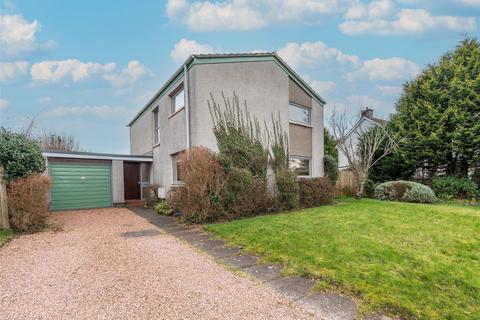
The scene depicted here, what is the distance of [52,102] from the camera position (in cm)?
1842

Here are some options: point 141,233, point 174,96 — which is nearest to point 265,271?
point 141,233

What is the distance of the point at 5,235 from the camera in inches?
273

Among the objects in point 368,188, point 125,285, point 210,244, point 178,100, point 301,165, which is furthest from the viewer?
point 368,188

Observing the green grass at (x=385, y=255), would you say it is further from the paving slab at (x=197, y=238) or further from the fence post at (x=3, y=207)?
the fence post at (x=3, y=207)

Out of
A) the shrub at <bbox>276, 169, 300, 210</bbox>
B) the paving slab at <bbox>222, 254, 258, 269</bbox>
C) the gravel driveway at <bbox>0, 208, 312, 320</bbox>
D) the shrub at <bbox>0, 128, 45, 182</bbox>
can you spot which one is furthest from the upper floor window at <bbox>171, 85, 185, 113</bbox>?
the paving slab at <bbox>222, 254, 258, 269</bbox>

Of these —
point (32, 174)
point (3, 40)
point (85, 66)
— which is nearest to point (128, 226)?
point (32, 174)

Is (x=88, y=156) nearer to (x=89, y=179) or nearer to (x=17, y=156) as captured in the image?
(x=89, y=179)

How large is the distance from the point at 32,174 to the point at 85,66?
1026 cm

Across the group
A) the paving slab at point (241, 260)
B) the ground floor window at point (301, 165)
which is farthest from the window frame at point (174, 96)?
the paving slab at point (241, 260)

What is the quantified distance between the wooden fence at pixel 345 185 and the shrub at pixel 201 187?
10.1 meters

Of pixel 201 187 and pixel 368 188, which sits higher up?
pixel 201 187

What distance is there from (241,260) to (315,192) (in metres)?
7.46

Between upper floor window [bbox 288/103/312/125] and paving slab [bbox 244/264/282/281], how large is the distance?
9175 millimetres

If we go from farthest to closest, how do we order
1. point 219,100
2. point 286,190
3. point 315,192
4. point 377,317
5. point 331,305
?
point 315,192 → point 286,190 → point 219,100 → point 331,305 → point 377,317
